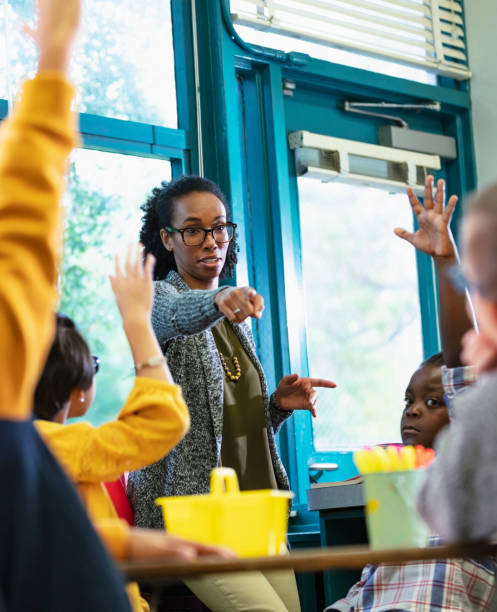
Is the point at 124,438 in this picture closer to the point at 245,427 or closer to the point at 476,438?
the point at 476,438

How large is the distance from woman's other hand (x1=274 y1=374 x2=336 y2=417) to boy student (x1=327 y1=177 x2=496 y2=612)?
0.50 m

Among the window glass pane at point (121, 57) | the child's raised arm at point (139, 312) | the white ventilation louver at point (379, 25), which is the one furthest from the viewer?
the white ventilation louver at point (379, 25)

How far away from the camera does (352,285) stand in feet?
10.9

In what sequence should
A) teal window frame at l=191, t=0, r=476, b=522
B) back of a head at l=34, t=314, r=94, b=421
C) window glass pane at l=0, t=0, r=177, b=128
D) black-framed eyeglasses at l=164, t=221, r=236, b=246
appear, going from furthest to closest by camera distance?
teal window frame at l=191, t=0, r=476, b=522 → window glass pane at l=0, t=0, r=177, b=128 → black-framed eyeglasses at l=164, t=221, r=236, b=246 → back of a head at l=34, t=314, r=94, b=421

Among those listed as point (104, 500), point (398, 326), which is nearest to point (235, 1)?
point (398, 326)

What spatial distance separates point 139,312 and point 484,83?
8.80 feet

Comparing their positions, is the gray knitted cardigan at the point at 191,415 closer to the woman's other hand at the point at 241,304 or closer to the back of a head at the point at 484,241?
the woman's other hand at the point at 241,304

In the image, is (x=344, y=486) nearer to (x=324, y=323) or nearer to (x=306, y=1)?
(x=324, y=323)

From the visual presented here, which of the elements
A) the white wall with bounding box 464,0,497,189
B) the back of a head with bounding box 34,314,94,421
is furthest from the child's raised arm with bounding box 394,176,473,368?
the white wall with bounding box 464,0,497,189

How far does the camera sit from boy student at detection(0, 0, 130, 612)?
0.74 m

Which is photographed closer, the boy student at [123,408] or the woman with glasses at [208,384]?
the boy student at [123,408]

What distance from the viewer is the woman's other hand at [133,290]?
51.5 inches

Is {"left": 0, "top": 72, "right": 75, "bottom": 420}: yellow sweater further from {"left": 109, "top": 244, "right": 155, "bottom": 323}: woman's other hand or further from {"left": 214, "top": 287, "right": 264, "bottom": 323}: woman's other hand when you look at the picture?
{"left": 214, "top": 287, "right": 264, "bottom": 323}: woman's other hand

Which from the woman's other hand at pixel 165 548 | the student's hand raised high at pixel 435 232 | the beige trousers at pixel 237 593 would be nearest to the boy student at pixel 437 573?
the student's hand raised high at pixel 435 232
